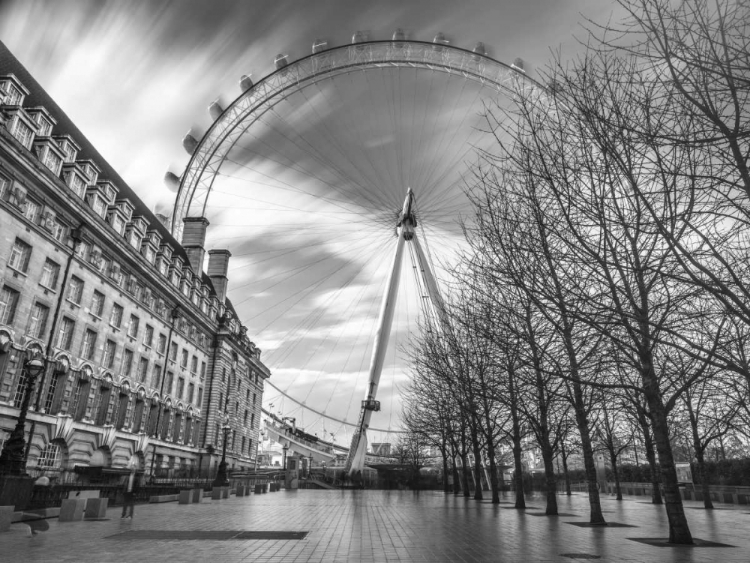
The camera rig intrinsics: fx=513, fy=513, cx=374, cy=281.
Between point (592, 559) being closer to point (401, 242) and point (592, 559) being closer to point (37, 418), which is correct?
point (37, 418)

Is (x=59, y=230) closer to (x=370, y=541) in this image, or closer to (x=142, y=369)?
(x=142, y=369)

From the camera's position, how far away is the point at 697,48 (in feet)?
24.5

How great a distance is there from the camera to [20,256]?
101 ft

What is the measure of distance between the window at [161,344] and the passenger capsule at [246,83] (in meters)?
26.2

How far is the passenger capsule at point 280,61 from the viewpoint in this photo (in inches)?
1965

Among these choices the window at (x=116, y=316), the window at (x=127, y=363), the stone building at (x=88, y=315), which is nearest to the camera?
the stone building at (x=88, y=315)

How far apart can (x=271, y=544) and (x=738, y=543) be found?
38.7ft

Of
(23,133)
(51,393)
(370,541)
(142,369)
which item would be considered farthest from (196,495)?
(23,133)

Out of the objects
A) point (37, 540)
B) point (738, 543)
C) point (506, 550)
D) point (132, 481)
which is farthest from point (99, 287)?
point (738, 543)

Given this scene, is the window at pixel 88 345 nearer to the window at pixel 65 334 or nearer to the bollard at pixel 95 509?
the window at pixel 65 334

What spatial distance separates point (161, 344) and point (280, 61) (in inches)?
1192

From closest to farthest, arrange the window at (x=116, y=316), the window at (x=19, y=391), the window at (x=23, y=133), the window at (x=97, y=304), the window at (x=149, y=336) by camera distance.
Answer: the window at (x=23, y=133)
the window at (x=19, y=391)
the window at (x=97, y=304)
the window at (x=116, y=316)
the window at (x=149, y=336)

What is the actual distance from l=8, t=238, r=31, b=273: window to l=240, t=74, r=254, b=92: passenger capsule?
28116 millimetres

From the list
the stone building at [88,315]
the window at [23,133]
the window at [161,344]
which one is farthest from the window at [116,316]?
the window at [23,133]
